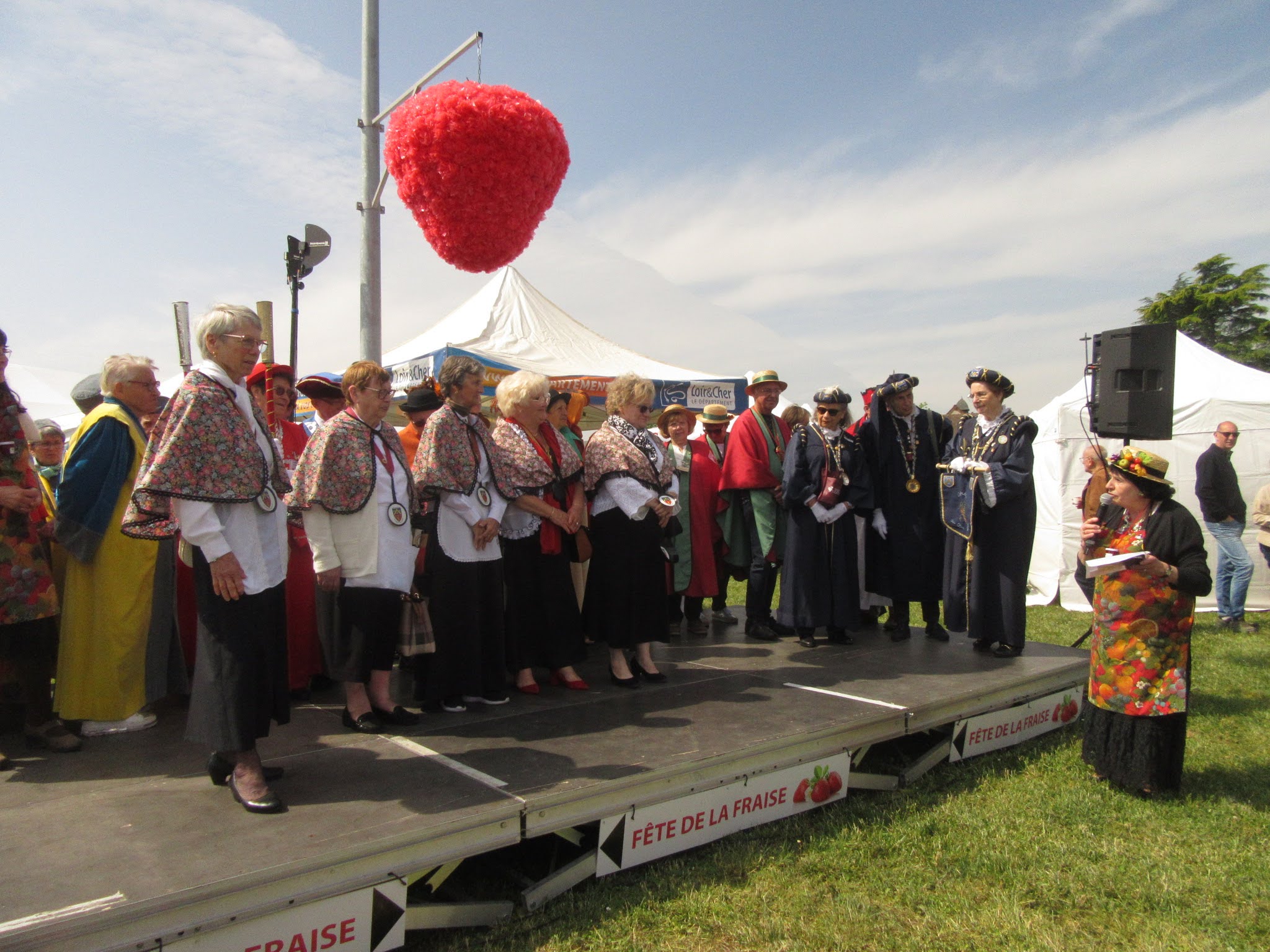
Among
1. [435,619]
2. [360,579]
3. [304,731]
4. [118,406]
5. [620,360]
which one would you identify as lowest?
[304,731]

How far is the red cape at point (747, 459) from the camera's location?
604 cm

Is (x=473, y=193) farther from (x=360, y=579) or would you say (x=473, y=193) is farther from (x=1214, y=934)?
(x=1214, y=934)

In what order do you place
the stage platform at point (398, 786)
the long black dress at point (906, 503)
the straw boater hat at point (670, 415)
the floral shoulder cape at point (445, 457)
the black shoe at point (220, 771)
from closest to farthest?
the stage platform at point (398, 786)
the black shoe at point (220, 771)
the floral shoulder cape at point (445, 457)
the long black dress at point (906, 503)
the straw boater hat at point (670, 415)

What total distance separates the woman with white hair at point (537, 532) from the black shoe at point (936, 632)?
2.76 meters

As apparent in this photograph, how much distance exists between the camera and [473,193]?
181 inches

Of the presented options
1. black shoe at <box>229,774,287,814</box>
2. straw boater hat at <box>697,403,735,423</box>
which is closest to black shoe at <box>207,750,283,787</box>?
black shoe at <box>229,774,287,814</box>

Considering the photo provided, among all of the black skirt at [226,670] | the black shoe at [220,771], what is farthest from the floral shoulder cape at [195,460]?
the black shoe at [220,771]

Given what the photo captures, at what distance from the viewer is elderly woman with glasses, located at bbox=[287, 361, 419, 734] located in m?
3.52

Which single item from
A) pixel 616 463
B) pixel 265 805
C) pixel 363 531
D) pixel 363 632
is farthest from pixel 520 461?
pixel 265 805

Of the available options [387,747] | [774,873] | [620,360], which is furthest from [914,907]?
[620,360]

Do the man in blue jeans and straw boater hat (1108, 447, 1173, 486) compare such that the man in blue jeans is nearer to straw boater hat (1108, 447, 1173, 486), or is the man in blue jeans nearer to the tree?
straw boater hat (1108, 447, 1173, 486)

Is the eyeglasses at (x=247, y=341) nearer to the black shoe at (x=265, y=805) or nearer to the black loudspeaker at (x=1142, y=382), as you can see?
the black shoe at (x=265, y=805)

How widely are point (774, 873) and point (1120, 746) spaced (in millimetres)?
1971

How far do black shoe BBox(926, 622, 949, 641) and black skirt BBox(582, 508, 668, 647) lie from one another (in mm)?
2372
